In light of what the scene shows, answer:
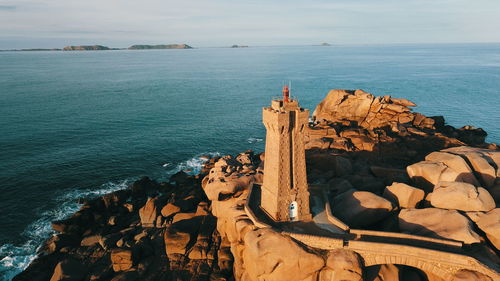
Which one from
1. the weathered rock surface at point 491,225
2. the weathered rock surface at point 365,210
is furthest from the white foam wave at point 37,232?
the weathered rock surface at point 491,225

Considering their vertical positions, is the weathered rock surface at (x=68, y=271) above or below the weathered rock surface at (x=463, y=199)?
below

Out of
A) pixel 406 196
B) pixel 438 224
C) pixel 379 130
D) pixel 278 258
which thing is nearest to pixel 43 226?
pixel 278 258

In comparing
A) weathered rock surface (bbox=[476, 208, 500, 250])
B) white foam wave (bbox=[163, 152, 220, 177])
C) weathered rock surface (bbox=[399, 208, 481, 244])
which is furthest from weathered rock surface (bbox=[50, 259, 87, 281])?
weathered rock surface (bbox=[476, 208, 500, 250])

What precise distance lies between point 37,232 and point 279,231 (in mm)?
32701

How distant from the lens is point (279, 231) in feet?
81.3

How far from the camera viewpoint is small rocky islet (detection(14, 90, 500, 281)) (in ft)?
77.9

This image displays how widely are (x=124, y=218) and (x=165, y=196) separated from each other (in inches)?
237

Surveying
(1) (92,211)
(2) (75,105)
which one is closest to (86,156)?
(1) (92,211)

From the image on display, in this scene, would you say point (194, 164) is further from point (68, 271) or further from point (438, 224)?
point (438, 224)

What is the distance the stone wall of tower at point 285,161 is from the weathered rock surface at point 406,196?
9502 mm

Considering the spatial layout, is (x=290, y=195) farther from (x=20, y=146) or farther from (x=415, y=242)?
(x=20, y=146)

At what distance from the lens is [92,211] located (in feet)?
134

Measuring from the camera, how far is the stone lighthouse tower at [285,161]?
24766 mm

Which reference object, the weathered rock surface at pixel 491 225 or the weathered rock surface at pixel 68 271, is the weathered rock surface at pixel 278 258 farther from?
the weathered rock surface at pixel 68 271
